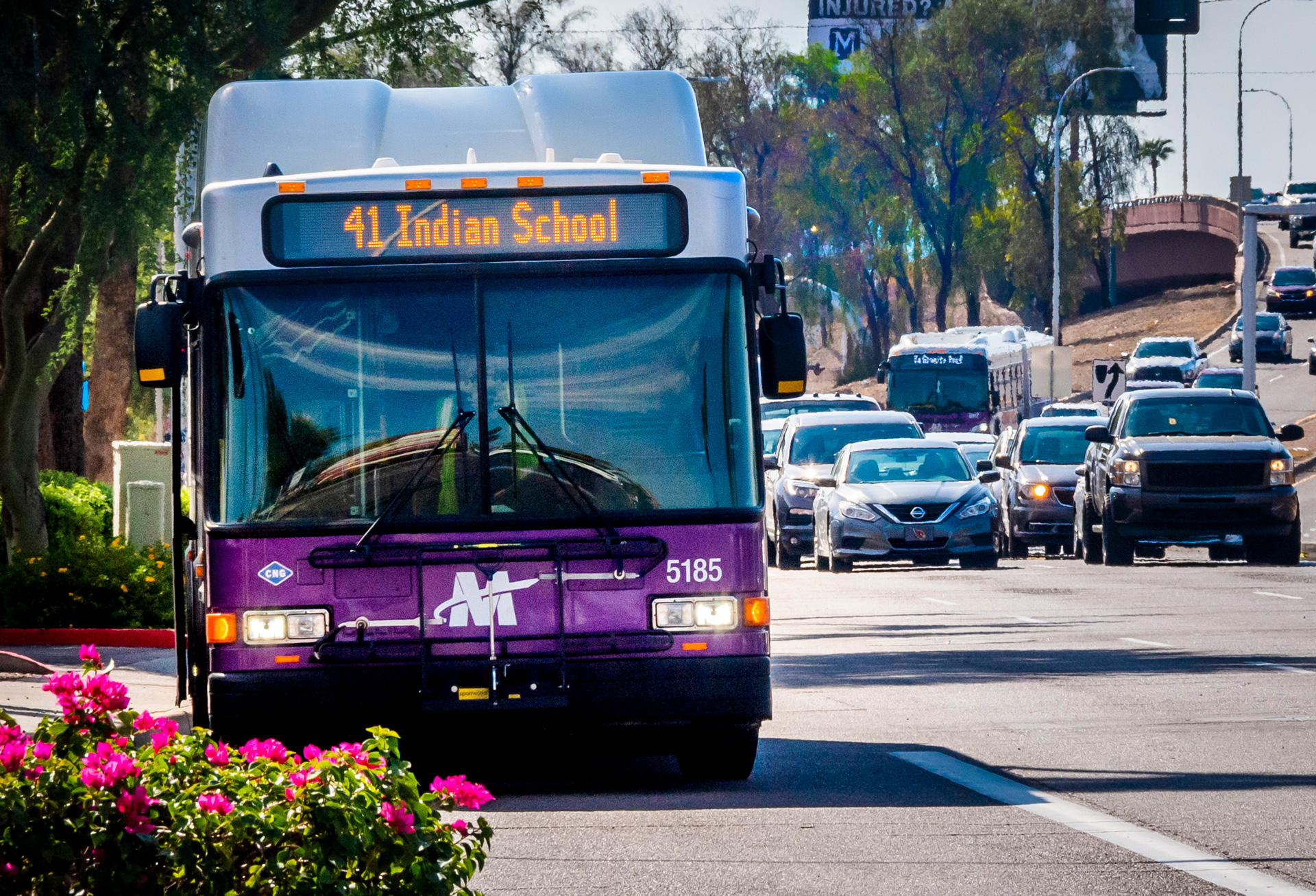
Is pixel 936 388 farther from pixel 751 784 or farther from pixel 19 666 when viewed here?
pixel 751 784

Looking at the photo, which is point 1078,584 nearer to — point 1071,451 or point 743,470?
point 1071,451

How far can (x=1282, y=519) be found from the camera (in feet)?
89.7

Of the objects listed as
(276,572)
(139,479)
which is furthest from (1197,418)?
(276,572)

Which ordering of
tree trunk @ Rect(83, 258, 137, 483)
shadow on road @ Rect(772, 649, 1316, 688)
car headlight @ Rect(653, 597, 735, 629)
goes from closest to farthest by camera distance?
car headlight @ Rect(653, 597, 735, 629) < shadow on road @ Rect(772, 649, 1316, 688) < tree trunk @ Rect(83, 258, 137, 483)

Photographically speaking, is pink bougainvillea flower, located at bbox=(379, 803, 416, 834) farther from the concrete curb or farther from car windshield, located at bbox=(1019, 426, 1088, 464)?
car windshield, located at bbox=(1019, 426, 1088, 464)

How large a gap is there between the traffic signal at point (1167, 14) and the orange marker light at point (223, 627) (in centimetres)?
→ 1771

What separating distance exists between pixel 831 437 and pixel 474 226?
23.3 metres

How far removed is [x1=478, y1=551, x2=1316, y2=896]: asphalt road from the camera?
24.9ft

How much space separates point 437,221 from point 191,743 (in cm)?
424

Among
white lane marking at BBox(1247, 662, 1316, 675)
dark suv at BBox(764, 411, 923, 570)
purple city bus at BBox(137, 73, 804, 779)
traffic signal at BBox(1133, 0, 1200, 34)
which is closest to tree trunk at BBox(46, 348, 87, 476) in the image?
dark suv at BBox(764, 411, 923, 570)

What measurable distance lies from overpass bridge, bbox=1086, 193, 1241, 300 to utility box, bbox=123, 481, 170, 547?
9184 centimetres

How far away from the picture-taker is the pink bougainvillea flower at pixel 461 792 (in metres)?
5.36

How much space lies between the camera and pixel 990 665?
51.2ft

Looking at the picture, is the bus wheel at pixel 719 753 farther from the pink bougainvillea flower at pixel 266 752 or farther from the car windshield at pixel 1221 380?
the car windshield at pixel 1221 380
